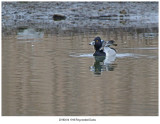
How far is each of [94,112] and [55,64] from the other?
16.0 feet

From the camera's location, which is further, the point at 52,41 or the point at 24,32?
the point at 24,32

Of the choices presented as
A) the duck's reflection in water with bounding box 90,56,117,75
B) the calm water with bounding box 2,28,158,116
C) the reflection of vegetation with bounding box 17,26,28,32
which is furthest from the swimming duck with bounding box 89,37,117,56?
the reflection of vegetation with bounding box 17,26,28,32

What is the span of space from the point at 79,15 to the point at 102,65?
17.8 m

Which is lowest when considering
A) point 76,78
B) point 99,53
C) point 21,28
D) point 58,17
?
point 76,78

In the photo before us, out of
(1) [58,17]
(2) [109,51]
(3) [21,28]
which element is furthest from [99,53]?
(1) [58,17]

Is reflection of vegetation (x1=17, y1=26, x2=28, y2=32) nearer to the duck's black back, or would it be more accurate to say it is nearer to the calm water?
the calm water

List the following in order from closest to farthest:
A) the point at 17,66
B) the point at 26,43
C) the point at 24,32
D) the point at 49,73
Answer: the point at 49,73 < the point at 17,66 < the point at 26,43 < the point at 24,32

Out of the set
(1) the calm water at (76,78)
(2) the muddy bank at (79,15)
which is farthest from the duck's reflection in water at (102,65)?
(2) the muddy bank at (79,15)

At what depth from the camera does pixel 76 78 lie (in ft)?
37.5

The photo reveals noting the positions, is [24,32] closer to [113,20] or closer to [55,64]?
[113,20]

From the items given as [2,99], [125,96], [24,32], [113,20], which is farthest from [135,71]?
[113,20]

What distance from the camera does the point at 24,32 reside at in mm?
22500

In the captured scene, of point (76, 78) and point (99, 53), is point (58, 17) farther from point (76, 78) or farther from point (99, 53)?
point (76, 78)

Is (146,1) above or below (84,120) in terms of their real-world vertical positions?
above
